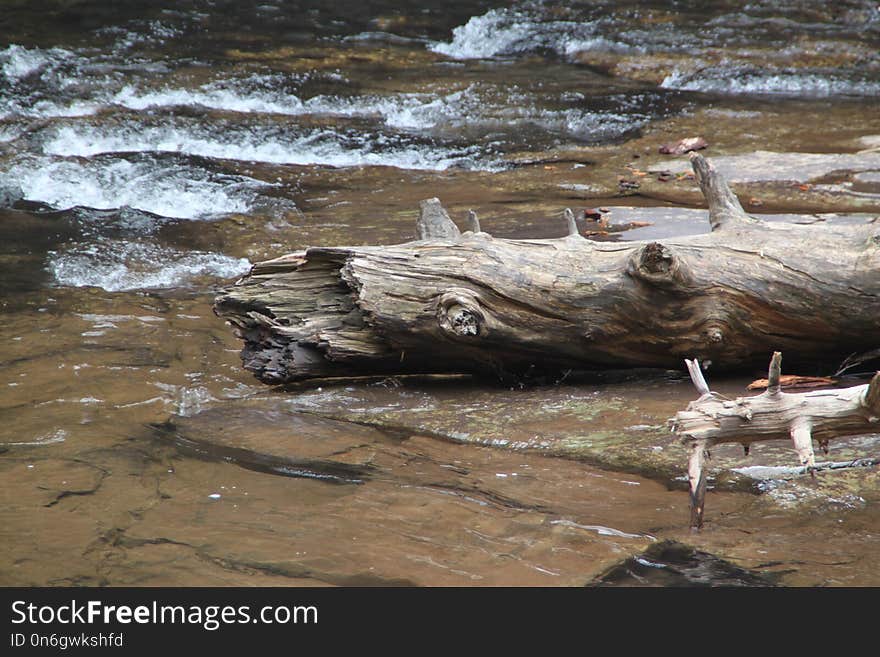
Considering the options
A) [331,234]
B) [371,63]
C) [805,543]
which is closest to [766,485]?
[805,543]

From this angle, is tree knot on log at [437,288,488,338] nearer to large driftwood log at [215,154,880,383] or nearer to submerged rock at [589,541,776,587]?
large driftwood log at [215,154,880,383]

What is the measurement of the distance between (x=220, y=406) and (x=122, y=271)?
261cm

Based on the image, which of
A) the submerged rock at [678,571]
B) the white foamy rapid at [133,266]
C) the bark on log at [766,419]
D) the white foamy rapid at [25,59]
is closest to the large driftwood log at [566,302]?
the bark on log at [766,419]

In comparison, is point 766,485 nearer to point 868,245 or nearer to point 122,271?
point 868,245

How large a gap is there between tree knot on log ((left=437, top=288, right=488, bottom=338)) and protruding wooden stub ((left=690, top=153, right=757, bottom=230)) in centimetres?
123

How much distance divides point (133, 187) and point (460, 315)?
5.10m

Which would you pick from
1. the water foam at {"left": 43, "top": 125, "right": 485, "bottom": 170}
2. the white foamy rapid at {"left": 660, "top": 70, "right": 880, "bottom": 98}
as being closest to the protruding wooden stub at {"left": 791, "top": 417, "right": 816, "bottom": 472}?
the water foam at {"left": 43, "top": 125, "right": 485, "bottom": 170}

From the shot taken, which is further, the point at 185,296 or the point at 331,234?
the point at 331,234

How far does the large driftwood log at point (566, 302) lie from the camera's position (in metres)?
4.20

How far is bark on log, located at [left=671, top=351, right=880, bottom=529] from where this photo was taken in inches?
118

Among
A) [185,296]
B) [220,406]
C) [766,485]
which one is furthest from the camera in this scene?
[185,296]

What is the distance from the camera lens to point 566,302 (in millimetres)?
4348
